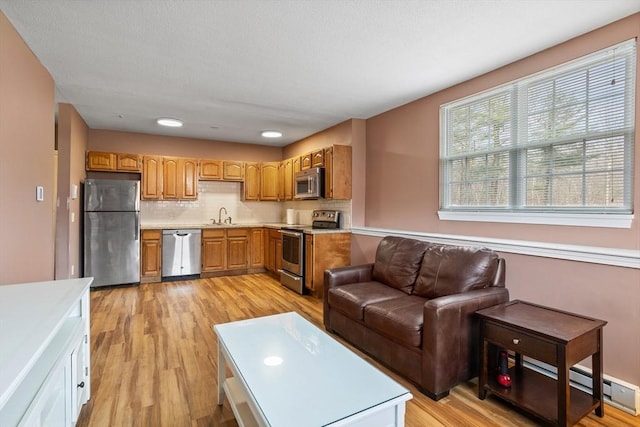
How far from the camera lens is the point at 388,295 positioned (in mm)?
2893

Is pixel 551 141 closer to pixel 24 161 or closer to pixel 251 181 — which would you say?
pixel 24 161

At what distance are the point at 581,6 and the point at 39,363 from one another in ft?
11.6

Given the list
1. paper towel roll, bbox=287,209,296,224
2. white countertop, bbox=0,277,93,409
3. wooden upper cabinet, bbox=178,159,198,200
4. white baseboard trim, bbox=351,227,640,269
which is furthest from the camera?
paper towel roll, bbox=287,209,296,224

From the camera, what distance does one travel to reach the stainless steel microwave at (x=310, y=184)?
4.87 m

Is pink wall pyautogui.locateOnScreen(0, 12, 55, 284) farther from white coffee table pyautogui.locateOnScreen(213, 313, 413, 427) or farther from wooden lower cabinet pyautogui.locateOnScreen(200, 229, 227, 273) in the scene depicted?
wooden lower cabinet pyautogui.locateOnScreen(200, 229, 227, 273)

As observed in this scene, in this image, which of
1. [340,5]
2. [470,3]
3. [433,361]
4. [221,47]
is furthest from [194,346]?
[470,3]

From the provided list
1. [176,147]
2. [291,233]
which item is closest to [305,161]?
[291,233]

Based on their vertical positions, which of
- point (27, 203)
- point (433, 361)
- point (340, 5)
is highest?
point (340, 5)

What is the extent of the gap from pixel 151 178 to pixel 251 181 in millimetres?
1725

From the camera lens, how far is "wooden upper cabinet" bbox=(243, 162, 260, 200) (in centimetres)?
631

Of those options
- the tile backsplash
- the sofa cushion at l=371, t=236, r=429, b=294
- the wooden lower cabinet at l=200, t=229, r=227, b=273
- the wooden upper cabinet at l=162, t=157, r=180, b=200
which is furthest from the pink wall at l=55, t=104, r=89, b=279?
the sofa cushion at l=371, t=236, r=429, b=294

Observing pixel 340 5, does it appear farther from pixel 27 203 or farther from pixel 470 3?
pixel 27 203

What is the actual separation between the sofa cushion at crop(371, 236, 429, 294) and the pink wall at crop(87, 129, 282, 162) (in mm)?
4049

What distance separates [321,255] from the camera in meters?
4.52
